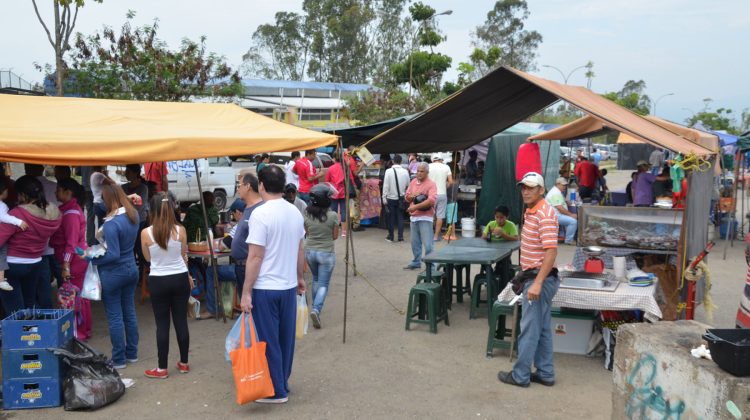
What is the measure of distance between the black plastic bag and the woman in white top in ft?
1.54

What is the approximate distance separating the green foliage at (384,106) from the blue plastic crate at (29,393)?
25964 millimetres

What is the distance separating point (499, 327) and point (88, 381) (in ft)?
12.3

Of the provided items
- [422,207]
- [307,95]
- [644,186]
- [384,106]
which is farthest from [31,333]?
[307,95]

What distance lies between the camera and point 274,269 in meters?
4.62

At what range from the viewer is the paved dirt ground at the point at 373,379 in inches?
191

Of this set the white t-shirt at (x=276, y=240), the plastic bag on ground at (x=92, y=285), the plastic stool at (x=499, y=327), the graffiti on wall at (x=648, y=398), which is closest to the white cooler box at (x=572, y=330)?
the plastic stool at (x=499, y=327)

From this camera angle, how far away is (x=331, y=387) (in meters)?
5.33

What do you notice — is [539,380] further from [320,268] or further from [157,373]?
[157,373]

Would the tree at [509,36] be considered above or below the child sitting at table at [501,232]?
above

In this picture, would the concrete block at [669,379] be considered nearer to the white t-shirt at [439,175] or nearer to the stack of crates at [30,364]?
the stack of crates at [30,364]

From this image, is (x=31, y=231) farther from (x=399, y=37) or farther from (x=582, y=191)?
(x=399, y=37)

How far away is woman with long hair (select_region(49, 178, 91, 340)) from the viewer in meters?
6.21

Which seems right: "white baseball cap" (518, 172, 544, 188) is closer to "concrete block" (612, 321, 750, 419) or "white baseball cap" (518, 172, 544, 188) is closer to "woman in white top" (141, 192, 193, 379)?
"concrete block" (612, 321, 750, 419)

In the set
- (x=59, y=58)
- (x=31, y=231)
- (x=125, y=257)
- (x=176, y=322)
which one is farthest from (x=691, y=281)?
(x=59, y=58)
